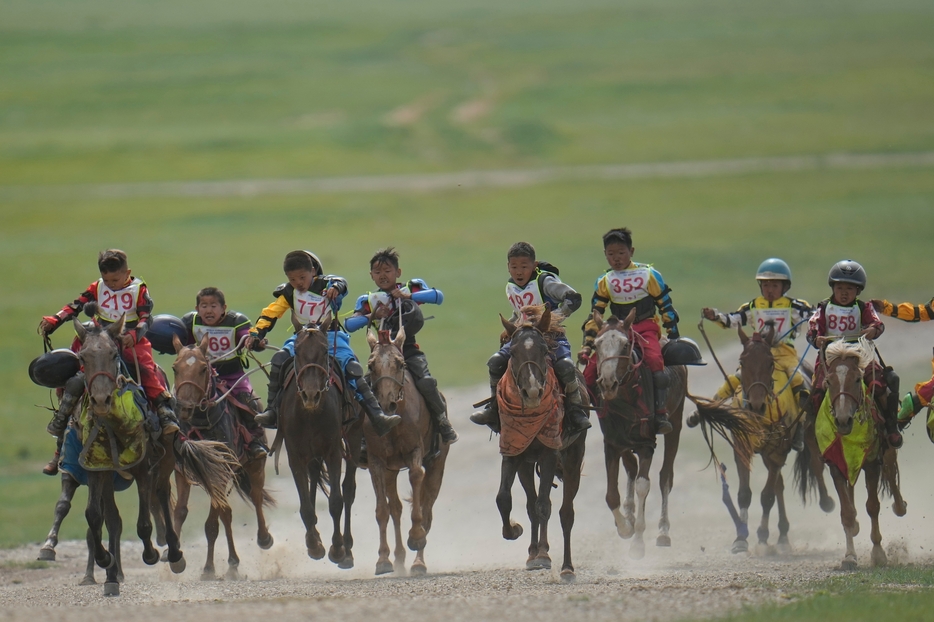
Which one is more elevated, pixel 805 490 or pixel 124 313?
pixel 124 313


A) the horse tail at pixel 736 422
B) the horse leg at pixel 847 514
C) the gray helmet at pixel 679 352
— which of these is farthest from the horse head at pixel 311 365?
the horse leg at pixel 847 514

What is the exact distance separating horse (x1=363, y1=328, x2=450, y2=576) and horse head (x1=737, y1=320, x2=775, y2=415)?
3.66 m

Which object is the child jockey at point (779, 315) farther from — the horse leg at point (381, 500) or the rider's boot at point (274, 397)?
the rider's boot at point (274, 397)

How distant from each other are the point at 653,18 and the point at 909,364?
77.7m

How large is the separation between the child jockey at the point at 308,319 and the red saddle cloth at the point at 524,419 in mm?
1264

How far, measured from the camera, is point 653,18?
9769 cm

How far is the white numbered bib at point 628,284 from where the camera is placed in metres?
14.1

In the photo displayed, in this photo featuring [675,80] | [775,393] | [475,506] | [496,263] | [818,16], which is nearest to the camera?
[775,393]

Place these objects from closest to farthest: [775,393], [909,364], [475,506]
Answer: [775,393]
[475,506]
[909,364]

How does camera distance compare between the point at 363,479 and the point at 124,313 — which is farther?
the point at 363,479

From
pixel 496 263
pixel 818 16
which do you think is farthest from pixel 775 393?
pixel 818 16

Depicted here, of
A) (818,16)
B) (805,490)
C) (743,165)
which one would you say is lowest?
(805,490)

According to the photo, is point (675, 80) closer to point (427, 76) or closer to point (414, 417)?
point (427, 76)

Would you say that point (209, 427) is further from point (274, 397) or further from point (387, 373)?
point (387, 373)
